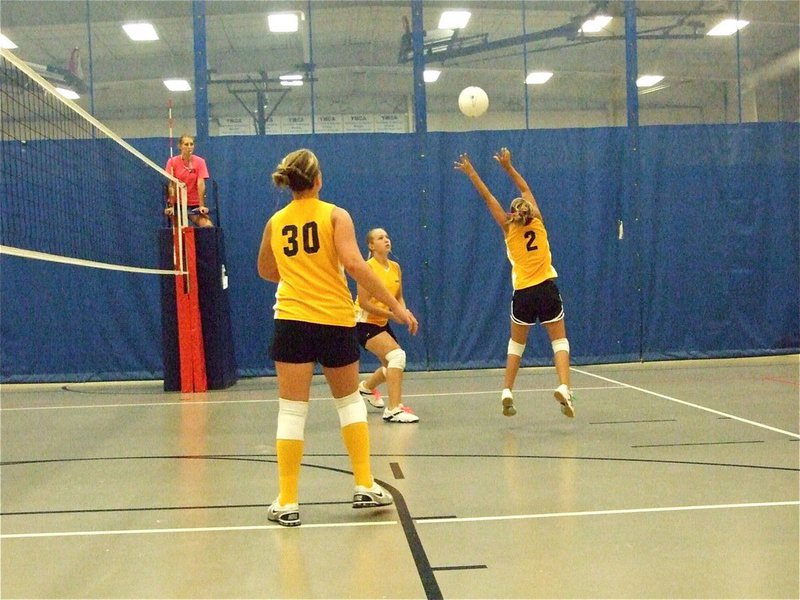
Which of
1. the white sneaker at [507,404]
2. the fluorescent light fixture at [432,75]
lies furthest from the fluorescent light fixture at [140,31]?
the white sneaker at [507,404]

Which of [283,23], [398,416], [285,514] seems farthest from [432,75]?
[285,514]

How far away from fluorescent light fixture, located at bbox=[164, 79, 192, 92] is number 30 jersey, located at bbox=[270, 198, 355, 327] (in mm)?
16924

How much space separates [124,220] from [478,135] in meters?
4.48

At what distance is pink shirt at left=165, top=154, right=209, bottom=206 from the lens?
400 inches

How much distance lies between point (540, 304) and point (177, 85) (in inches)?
633

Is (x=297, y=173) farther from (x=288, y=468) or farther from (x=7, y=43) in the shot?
(x=7, y=43)

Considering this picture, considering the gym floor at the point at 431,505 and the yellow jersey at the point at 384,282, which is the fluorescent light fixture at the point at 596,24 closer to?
the gym floor at the point at 431,505

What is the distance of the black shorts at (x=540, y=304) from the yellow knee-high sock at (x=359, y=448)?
2.94 metres

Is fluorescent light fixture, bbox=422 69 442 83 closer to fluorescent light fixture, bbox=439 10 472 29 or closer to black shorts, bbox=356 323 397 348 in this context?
fluorescent light fixture, bbox=439 10 472 29

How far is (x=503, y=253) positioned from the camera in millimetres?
11188

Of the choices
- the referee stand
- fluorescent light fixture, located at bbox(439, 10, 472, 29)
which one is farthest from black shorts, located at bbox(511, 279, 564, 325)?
fluorescent light fixture, located at bbox(439, 10, 472, 29)

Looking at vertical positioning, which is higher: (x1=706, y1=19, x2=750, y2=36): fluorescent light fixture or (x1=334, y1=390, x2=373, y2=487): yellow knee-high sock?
(x1=706, y1=19, x2=750, y2=36): fluorescent light fixture

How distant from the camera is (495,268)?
36.7 feet

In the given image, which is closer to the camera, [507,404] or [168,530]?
[168,530]
